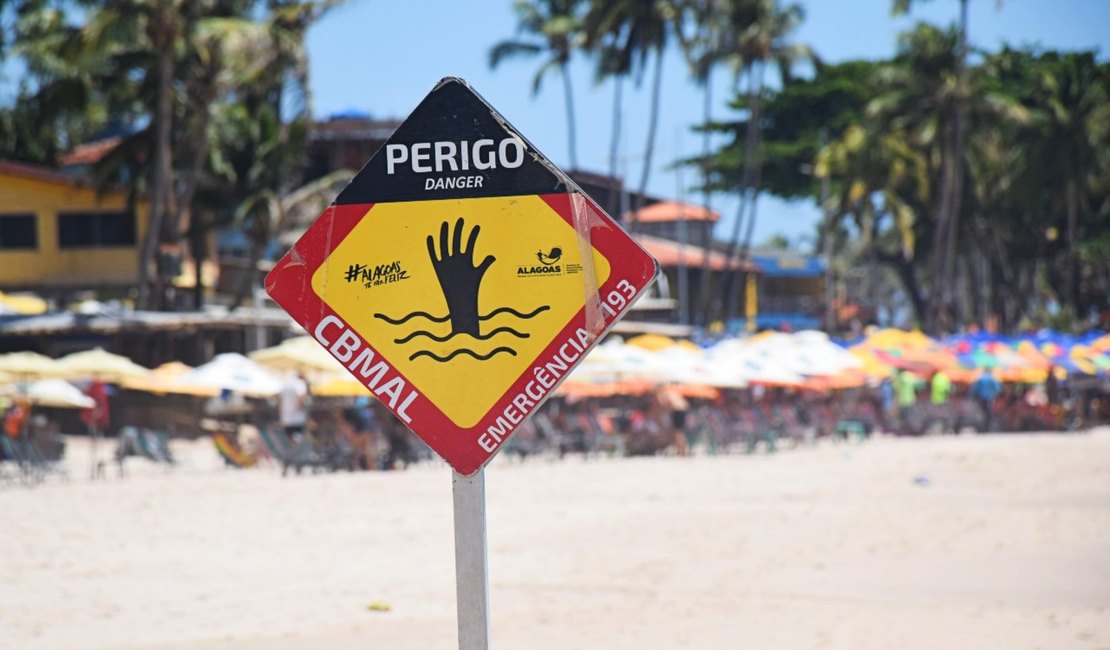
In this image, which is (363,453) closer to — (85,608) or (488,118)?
(85,608)

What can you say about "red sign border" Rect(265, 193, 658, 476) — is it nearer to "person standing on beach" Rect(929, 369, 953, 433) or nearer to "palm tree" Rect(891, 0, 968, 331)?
"person standing on beach" Rect(929, 369, 953, 433)

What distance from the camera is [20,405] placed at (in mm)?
23141

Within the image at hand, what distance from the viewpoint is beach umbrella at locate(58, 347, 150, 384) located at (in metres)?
22.6

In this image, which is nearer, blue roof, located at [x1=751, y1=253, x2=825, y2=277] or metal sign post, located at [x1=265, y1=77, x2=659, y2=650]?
metal sign post, located at [x1=265, y1=77, x2=659, y2=650]

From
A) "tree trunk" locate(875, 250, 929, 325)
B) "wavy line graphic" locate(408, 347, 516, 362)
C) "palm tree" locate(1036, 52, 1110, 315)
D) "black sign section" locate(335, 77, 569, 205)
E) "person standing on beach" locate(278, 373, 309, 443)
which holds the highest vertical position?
"palm tree" locate(1036, 52, 1110, 315)

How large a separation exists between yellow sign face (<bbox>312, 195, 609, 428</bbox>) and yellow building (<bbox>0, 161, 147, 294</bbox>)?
33.2 meters

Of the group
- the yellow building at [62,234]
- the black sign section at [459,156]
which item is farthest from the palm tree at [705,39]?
the black sign section at [459,156]

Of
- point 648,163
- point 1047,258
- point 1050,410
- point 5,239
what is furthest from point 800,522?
point 1047,258

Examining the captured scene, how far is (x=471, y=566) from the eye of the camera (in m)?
3.43

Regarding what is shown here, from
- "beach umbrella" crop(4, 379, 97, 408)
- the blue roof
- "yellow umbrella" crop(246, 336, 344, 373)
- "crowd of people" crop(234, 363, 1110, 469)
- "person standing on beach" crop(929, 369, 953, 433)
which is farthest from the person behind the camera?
the blue roof

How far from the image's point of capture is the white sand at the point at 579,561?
9.05 meters

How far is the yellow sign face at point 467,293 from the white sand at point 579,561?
17.3 feet

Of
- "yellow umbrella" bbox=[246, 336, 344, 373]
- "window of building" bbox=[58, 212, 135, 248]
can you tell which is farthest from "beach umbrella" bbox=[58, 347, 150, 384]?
"window of building" bbox=[58, 212, 135, 248]

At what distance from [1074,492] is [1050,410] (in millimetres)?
13236
